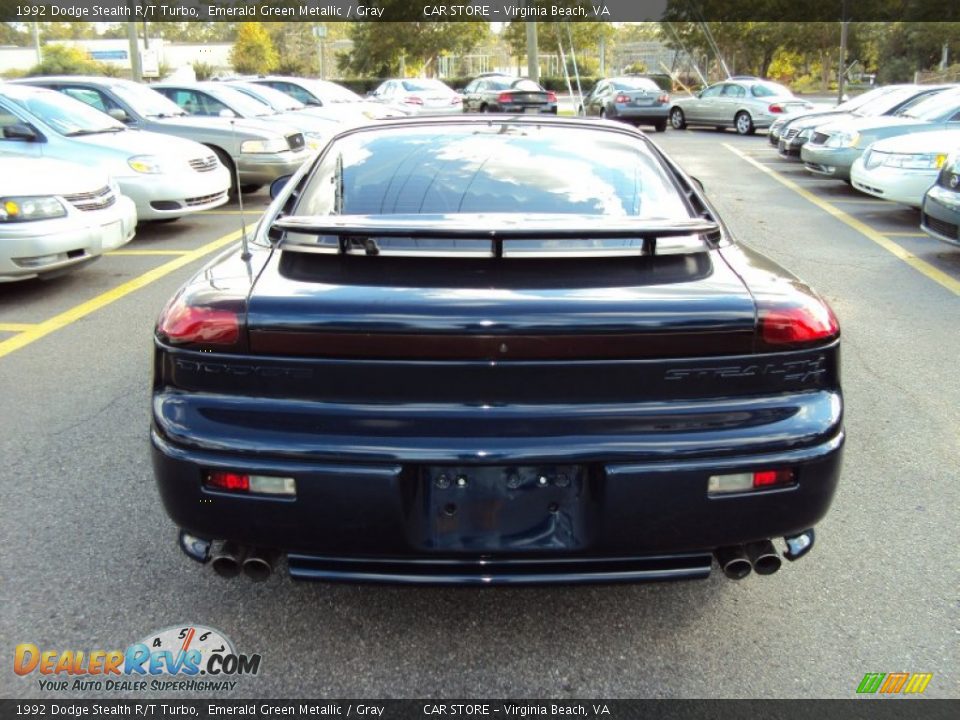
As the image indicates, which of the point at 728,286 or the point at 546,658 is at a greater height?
the point at 728,286

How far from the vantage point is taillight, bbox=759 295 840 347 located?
2.34 meters

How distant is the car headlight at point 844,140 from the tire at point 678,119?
1277cm

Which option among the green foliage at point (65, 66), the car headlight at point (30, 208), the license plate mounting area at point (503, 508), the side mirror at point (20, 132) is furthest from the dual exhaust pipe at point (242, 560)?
the green foliage at point (65, 66)

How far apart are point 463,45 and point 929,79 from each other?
2582 cm

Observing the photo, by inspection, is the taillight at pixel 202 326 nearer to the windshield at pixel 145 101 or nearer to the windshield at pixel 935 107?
the windshield at pixel 145 101

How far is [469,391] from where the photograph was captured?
7.50ft

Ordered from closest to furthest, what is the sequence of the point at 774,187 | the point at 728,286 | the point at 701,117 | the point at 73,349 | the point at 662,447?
the point at 662,447 < the point at 728,286 < the point at 73,349 < the point at 774,187 < the point at 701,117

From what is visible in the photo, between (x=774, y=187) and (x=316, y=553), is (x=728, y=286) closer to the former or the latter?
(x=316, y=553)

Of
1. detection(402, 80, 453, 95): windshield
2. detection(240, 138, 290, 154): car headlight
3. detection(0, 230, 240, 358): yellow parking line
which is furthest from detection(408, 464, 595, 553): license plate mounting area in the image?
detection(402, 80, 453, 95): windshield

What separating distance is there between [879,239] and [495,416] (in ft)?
27.3

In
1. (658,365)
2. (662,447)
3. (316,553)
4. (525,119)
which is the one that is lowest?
(316,553)

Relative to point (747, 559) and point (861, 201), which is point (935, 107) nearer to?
point (861, 201)

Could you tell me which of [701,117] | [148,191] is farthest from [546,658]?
[701,117]

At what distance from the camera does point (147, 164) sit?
9156mm
